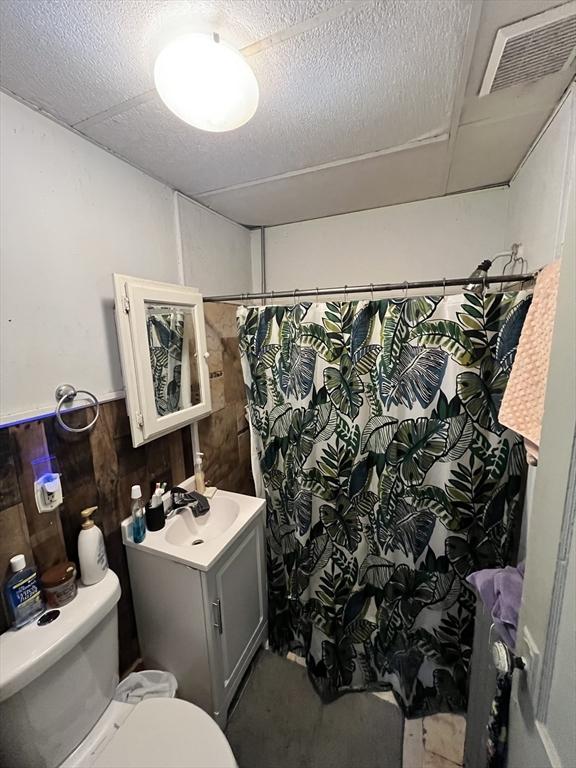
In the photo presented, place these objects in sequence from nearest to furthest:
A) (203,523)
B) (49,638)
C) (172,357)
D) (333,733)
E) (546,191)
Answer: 1. (49,638)
2. (546,191)
3. (333,733)
4. (172,357)
5. (203,523)

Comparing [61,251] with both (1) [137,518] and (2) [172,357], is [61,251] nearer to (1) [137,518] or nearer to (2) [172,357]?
(2) [172,357]

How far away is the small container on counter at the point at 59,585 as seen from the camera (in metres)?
0.99

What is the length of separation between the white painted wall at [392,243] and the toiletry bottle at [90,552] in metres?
1.70

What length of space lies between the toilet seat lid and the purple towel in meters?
0.91

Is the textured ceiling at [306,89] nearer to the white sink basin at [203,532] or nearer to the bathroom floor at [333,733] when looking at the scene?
the white sink basin at [203,532]

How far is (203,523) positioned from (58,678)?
709mm

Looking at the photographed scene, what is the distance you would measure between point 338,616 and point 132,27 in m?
2.29

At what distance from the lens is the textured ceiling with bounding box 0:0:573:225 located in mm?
698

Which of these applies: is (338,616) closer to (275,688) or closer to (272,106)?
(275,688)

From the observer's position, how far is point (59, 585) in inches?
39.1

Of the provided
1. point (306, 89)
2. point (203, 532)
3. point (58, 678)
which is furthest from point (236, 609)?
point (306, 89)

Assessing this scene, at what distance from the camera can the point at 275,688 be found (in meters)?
1.50

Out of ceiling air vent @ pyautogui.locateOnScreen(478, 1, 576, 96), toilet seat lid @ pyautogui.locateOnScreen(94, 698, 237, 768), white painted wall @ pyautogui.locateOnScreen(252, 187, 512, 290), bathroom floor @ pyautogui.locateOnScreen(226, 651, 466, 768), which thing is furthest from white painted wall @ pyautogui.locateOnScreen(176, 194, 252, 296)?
bathroom floor @ pyautogui.locateOnScreen(226, 651, 466, 768)

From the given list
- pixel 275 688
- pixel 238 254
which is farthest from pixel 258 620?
pixel 238 254
